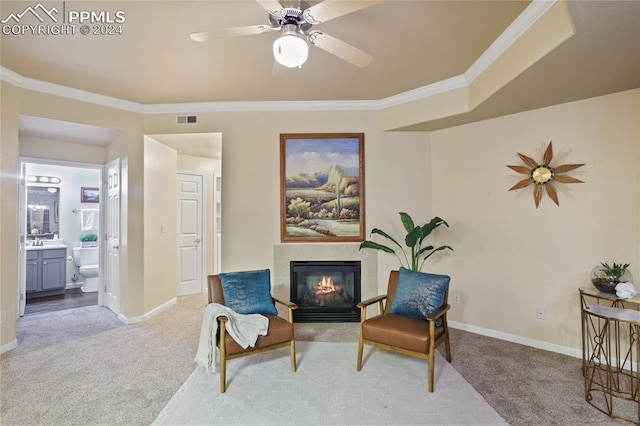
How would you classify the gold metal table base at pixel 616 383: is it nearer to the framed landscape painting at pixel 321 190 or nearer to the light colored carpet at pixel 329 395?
the light colored carpet at pixel 329 395

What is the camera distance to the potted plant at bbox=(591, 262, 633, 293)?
2.49 meters

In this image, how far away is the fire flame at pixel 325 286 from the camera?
398cm

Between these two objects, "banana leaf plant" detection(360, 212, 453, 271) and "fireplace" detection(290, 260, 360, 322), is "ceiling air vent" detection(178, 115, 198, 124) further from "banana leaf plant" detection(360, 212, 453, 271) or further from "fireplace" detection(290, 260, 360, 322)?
"banana leaf plant" detection(360, 212, 453, 271)

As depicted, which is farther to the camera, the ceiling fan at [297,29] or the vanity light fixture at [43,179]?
the vanity light fixture at [43,179]

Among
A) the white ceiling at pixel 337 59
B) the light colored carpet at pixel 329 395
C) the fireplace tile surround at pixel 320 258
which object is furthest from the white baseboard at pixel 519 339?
the white ceiling at pixel 337 59

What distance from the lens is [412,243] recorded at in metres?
3.44

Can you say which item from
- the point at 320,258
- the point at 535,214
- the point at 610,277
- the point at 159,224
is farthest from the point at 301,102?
the point at 610,277

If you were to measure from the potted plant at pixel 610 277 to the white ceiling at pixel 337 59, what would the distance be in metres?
1.59

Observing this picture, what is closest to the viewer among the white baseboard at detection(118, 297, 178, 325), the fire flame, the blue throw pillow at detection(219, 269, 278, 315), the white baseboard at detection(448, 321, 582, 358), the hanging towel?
the blue throw pillow at detection(219, 269, 278, 315)

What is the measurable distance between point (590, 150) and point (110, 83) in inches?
198

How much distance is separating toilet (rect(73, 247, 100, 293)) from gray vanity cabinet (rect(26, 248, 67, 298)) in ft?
0.93

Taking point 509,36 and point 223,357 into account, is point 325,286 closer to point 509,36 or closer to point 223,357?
point 223,357

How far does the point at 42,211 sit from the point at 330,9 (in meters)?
6.68

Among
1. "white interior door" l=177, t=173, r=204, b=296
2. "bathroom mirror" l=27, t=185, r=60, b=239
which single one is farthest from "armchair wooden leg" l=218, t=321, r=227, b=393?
"bathroom mirror" l=27, t=185, r=60, b=239
